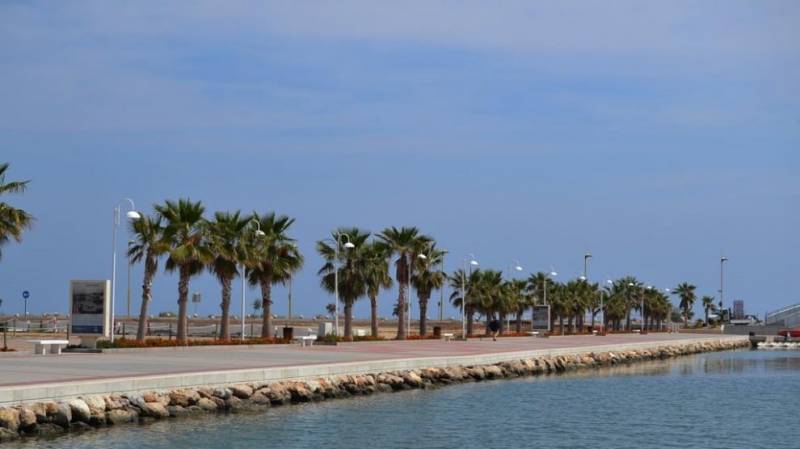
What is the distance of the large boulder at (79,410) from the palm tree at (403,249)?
152 ft

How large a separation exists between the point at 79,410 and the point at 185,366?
9753 mm

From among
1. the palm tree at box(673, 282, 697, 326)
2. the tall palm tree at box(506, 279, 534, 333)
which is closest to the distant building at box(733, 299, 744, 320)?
the palm tree at box(673, 282, 697, 326)

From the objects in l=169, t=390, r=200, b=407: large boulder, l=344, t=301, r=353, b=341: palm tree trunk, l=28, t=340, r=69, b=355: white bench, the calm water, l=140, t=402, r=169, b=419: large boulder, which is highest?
l=344, t=301, r=353, b=341: palm tree trunk

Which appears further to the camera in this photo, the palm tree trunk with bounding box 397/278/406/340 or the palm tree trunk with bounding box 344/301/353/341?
the palm tree trunk with bounding box 397/278/406/340

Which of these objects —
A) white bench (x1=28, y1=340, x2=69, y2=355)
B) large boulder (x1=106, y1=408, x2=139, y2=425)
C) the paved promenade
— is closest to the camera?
large boulder (x1=106, y1=408, x2=139, y2=425)

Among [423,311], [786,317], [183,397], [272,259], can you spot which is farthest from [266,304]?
[786,317]

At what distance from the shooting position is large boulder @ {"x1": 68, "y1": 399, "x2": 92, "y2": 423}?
25.6 metres

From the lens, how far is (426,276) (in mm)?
74938

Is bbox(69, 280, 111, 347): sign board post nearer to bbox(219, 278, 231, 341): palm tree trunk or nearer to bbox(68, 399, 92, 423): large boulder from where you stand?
bbox(219, 278, 231, 341): palm tree trunk

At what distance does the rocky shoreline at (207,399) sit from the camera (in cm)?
2480

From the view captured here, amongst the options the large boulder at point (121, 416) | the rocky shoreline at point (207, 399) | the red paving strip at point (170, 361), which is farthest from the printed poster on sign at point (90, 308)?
the large boulder at point (121, 416)

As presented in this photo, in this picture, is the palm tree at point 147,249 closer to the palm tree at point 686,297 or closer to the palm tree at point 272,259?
the palm tree at point 272,259

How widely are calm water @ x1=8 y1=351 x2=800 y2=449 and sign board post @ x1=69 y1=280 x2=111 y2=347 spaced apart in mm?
12671

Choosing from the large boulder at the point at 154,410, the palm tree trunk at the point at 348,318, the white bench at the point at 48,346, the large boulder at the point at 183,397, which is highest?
the palm tree trunk at the point at 348,318
